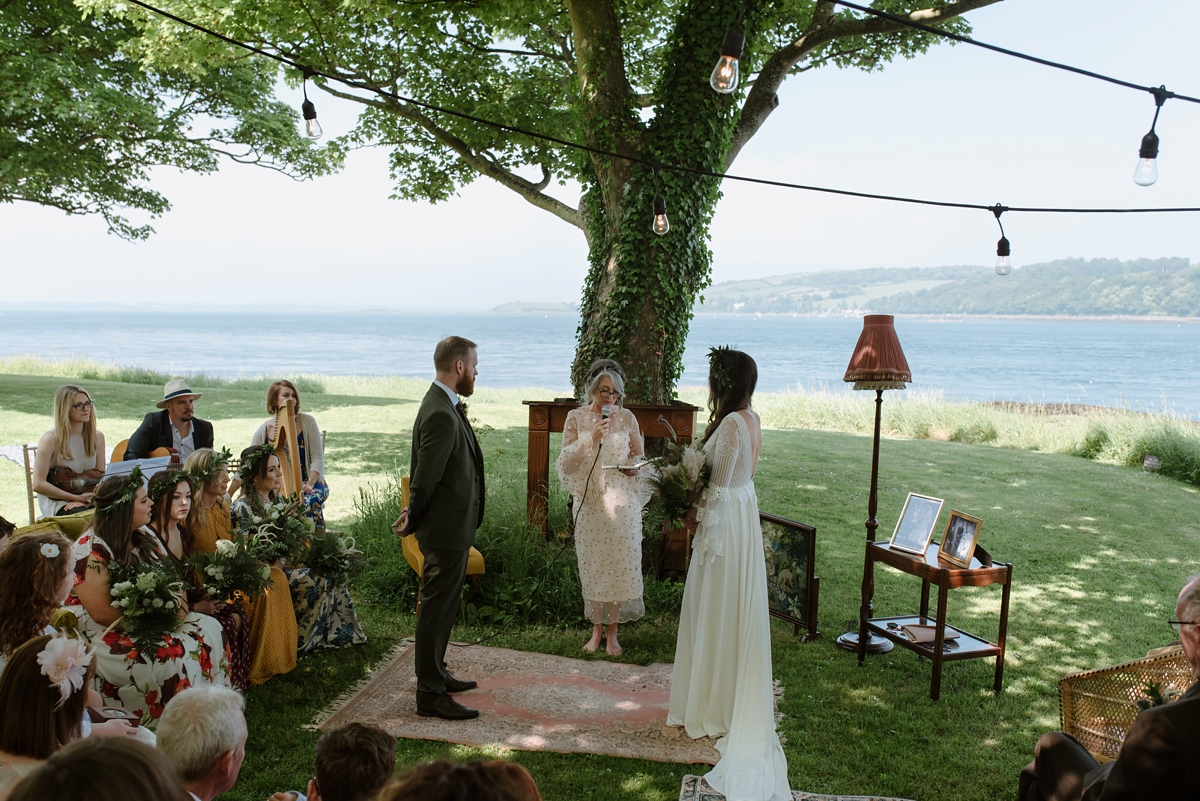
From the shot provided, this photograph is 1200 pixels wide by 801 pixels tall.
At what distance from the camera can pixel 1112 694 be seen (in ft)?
11.1

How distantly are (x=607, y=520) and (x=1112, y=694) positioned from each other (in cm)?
336

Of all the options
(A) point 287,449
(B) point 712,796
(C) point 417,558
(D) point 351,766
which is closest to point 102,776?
(D) point 351,766

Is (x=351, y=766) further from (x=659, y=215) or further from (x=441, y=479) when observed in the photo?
(x=659, y=215)

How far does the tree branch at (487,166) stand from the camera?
393 inches

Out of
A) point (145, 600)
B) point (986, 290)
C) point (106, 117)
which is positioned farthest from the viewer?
point (986, 290)

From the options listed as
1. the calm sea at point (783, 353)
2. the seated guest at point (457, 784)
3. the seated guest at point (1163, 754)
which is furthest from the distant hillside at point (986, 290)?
the seated guest at point (457, 784)

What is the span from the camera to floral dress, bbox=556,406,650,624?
5.95 m

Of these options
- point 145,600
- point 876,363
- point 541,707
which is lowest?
point 541,707

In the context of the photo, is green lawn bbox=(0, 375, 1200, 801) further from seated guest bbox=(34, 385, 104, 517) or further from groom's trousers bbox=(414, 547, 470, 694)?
seated guest bbox=(34, 385, 104, 517)

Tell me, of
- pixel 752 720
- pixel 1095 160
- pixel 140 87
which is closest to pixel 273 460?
pixel 752 720

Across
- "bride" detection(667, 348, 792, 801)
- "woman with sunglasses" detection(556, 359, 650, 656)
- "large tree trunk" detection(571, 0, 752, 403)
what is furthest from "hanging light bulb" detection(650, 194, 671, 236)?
"bride" detection(667, 348, 792, 801)

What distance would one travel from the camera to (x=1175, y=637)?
6160mm

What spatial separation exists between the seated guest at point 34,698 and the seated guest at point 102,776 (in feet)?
3.66

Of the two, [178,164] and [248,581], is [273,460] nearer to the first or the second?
[248,581]
